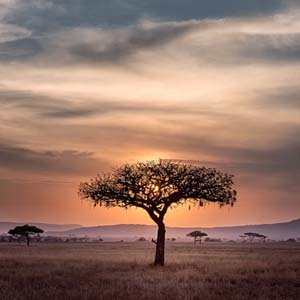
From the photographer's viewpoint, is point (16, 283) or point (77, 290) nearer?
point (77, 290)

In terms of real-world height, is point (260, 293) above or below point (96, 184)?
below

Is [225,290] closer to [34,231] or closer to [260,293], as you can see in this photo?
[260,293]

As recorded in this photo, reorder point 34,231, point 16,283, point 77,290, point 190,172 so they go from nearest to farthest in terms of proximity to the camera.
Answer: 1. point 77,290
2. point 16,283
3. point 190,172
4. point 34,231

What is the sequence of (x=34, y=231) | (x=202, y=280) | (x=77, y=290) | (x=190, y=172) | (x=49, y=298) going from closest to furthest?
(x=49, y=298) < (x=77, y=290) < (x=202, y=280) < (x=190, y=172) < (x=34, y=231)

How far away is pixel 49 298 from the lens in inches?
926

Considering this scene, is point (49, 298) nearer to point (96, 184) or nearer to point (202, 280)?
point (202, 280)

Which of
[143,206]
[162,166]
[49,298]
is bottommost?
[49,298]

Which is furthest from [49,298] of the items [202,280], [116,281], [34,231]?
[34,231]

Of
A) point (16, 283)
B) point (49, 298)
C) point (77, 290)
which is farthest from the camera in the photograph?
point (16, 283)

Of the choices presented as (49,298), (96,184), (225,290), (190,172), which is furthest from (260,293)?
(96,184)

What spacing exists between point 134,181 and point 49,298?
27.9m

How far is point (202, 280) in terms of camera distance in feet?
108

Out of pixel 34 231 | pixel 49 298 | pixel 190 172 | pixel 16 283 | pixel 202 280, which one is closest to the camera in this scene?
pixel 49 298

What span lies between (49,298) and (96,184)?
2979 cm
